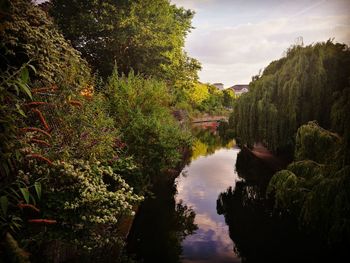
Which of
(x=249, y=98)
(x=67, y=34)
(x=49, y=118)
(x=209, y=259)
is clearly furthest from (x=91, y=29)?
(x=209, y=259)

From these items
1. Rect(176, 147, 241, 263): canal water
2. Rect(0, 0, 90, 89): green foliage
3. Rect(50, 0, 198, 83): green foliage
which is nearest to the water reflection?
Rect(176, 147, 241, 263): canal water

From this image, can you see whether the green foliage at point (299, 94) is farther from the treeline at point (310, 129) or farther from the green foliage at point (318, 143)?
the green foliage at point (318, 143)

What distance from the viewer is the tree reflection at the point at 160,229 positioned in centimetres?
776

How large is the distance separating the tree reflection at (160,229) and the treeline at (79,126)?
86 cm

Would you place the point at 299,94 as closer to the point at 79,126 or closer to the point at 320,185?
the point at 320,185

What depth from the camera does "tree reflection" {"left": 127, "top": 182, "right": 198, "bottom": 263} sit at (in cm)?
776

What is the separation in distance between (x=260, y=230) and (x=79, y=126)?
683 centimetres

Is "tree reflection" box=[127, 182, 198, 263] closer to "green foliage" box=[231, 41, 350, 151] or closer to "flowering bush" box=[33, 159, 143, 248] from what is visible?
"flowering bush" box=[33, 159, 143, 248]

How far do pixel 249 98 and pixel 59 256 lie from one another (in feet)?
42.3

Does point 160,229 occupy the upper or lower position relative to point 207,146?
lower

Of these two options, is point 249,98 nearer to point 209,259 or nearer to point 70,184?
point 209,259

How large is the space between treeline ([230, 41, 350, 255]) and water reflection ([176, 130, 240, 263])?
2.18 metres

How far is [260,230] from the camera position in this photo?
9445mm

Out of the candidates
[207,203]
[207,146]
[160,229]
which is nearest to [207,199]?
[207,203]
